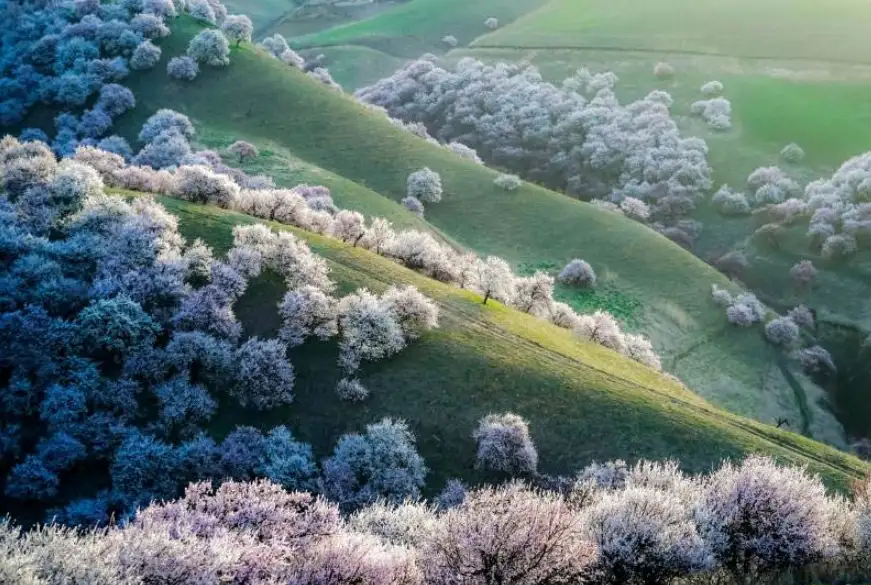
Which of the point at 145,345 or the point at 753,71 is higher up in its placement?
the point at 753,71

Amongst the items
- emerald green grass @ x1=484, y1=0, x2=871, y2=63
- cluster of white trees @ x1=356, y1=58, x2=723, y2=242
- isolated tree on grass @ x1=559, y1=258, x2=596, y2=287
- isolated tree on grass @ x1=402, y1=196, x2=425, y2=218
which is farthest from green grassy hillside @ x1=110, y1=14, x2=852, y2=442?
emerald green grass @ x1=484, y1=0, x2=871, y2=63

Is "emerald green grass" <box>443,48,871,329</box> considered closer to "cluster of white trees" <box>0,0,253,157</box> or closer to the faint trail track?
the faint trail track

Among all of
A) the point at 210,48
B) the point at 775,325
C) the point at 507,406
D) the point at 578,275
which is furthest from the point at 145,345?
the point at 210,48

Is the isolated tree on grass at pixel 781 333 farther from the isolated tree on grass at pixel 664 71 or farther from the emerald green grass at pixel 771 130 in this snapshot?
the isolated tree on grass at pixel 664 71

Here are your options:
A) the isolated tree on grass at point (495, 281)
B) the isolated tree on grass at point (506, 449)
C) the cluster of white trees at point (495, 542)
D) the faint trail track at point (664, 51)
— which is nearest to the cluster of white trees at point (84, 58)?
the isolated tree on grass at point (495, 281)

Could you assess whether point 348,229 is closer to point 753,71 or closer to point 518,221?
point 518,221

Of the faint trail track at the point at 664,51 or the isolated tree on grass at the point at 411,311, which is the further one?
the faint trail track at the point at 664,51

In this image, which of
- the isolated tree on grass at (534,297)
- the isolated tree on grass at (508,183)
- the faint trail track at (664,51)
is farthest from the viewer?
the faint trail track at (664,51)
